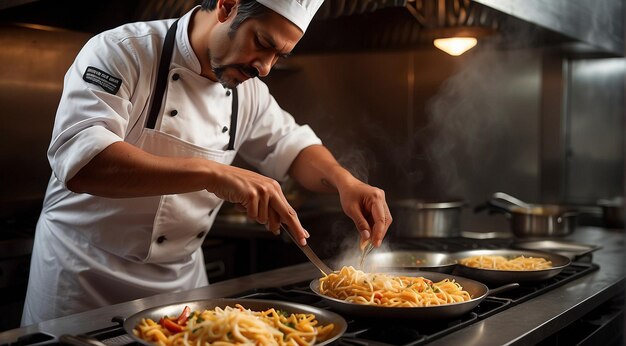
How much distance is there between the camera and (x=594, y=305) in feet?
6.59

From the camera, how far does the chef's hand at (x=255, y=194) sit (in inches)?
64.6

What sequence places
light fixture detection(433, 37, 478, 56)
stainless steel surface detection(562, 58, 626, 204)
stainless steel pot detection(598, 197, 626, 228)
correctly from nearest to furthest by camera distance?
light fixture detection(433, 37, 478, 56) < stainless steel pot detection(598, 197, 626, 228) < stainless steel surface detection(562, 58, 626, 204)

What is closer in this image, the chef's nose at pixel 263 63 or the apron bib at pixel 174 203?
the chef's nose at pixel 263 63

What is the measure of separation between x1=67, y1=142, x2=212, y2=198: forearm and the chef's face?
352 mm

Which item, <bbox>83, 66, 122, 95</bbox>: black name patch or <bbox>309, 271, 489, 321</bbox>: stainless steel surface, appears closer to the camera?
<bbox>309, 271, 489, 321</bbox>: stainless steel surface

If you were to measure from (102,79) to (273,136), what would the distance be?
2.61 ft

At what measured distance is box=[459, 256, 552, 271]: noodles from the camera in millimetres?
2217

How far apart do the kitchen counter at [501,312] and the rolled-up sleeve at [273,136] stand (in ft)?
1.30

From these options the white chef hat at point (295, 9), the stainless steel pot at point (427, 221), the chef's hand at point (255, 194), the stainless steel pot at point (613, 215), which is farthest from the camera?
the stainless steel pot at point (613, 215)

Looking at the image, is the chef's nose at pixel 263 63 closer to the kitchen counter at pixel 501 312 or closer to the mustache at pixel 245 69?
the mustache at pixel 245 69

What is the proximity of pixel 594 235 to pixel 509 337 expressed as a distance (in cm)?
220

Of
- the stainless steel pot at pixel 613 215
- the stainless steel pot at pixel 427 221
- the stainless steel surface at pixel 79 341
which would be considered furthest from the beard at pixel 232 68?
the stainless steel pot at pixel 613 215

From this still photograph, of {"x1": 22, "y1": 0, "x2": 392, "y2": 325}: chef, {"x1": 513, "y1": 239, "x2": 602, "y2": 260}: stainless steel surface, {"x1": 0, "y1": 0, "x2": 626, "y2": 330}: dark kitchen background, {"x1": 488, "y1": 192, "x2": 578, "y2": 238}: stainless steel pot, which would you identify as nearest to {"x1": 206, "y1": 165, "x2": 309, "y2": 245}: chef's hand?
{"x1": 22, "y1": 0, "x2": 392, "y2": 325}: chef

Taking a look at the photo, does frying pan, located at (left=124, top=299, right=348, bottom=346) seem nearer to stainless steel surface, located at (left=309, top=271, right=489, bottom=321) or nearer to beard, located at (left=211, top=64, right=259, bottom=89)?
stainless steel surface, located at (left=309, top=271, right=489, bottom=321)
